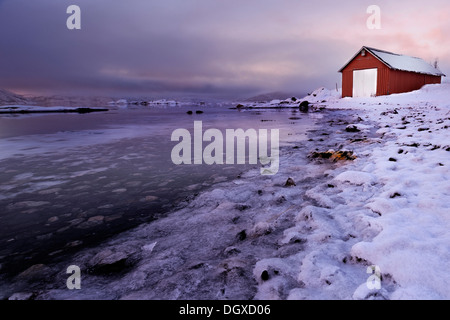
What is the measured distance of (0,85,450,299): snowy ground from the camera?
1765mm

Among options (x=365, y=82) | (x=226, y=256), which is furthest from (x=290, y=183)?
(x=365, y=82)

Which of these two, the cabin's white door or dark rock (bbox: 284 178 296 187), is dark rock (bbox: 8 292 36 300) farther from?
the cabin's white door

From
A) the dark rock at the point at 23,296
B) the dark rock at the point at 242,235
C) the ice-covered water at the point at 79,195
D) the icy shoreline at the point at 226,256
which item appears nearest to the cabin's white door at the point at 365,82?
the ice-covered water at the point at 79,195

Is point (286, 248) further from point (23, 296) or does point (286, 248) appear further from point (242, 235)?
point (23, 296)

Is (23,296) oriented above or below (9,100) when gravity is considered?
below

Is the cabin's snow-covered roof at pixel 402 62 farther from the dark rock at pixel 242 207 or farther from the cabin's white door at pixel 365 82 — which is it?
the dark rock at pixel 242 207

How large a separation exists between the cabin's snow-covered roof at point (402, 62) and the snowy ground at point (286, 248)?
3119cm

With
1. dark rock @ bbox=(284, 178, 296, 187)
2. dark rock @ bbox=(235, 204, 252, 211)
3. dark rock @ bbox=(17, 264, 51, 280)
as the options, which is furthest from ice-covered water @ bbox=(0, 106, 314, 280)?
dark rock @ bbox=(284, 178, 296, 187)

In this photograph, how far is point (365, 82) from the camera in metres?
30.6

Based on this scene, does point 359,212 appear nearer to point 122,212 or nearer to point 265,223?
point 265,223

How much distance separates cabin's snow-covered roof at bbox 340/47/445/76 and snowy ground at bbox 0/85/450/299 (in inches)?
1228

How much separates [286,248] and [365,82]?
112 feet

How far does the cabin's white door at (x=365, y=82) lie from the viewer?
97.7 ft

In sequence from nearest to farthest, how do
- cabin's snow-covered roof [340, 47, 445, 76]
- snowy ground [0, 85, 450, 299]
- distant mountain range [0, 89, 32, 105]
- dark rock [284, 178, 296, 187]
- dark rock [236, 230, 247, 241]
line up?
snowy ground [0, 85, 450, 299] → dark rock [236, 230, 247, 241] → dark rock [284, 178, 296, 187] → cabin's snow-covered roof [340, 47, 445, 76] → distant mountain range [0, 89, 32, 105]
